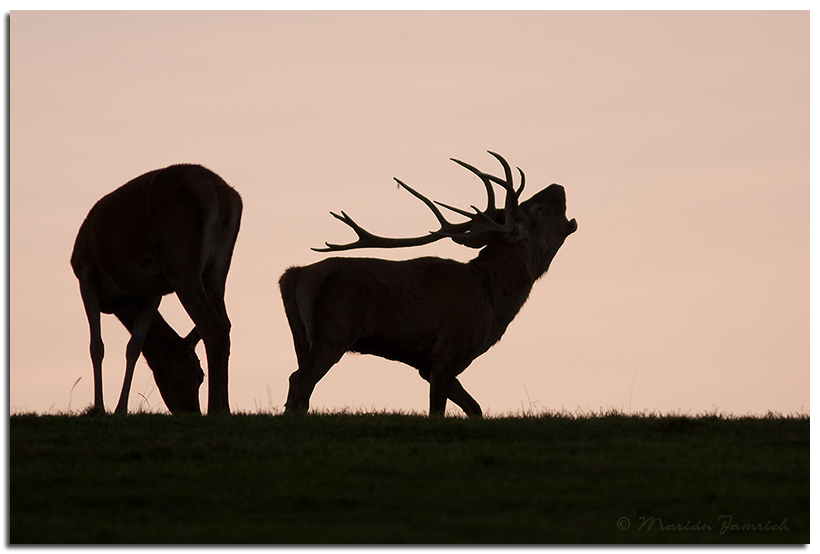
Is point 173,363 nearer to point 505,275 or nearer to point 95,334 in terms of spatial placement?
point 95,334

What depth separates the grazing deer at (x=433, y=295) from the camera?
1347 centimetres

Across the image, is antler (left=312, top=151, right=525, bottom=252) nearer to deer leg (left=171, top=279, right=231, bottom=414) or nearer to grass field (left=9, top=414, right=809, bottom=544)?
deer leg (left=171, top=279, right=231, bottom=414)

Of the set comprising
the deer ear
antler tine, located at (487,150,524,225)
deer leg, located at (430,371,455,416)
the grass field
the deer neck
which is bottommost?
the grass field

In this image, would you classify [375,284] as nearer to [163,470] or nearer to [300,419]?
[300,419]

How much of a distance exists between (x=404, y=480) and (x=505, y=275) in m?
7.05

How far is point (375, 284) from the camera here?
13867mm

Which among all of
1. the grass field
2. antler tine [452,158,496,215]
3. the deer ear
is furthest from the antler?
the grass field

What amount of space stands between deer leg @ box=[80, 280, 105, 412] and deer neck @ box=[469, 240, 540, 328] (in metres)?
4.32

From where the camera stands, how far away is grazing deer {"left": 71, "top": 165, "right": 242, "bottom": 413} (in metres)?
12.6

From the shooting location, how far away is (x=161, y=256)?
12742mm

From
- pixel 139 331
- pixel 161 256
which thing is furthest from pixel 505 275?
pixel 161 256

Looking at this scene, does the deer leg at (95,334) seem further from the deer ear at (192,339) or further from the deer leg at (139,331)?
the deer ear at (192,339)

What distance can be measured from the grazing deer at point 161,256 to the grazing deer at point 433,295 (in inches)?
39.1

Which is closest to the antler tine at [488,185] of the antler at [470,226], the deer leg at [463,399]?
the antler at [470,226]
